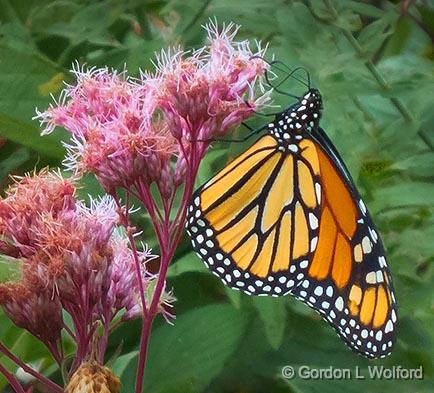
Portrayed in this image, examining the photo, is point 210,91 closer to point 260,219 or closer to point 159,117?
point 159,117

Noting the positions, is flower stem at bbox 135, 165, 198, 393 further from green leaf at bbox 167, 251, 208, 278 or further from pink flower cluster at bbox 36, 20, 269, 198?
green leaf at bbox 167, 251, 208, 278

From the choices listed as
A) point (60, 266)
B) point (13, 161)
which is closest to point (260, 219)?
point (60, 266)

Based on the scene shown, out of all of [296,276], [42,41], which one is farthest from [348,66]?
[42,41]

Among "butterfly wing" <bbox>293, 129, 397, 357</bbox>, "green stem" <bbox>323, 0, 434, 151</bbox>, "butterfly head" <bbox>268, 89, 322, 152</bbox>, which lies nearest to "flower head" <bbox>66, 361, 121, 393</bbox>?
"butterfly wing" <bbox>293, 129, 397, 357</bbox>

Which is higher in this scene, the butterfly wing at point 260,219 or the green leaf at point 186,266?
the butterfly wing at point 260,219

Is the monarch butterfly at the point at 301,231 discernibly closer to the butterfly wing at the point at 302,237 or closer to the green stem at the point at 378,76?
the butterfly wing at the point at 302,237

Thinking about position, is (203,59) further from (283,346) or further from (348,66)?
(283,346)

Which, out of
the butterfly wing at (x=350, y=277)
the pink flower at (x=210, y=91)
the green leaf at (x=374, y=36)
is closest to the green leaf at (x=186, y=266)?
the butterfly wing at (x=350, y=277)
